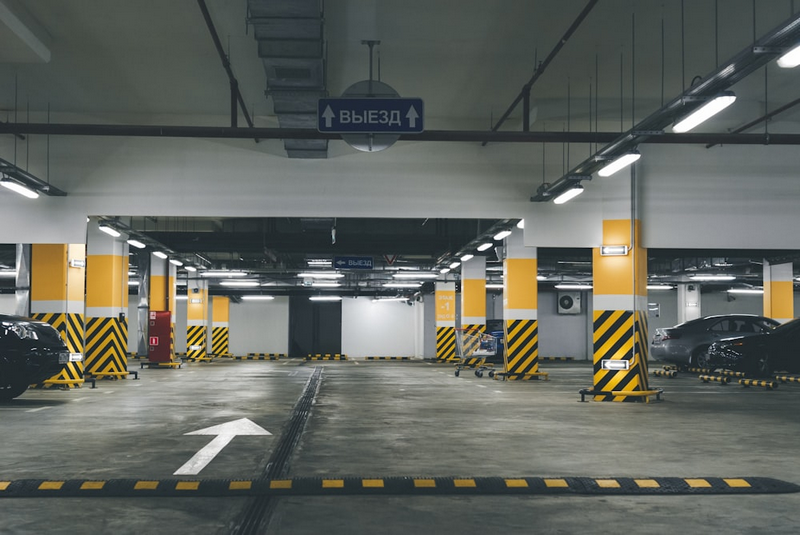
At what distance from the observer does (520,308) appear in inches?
693

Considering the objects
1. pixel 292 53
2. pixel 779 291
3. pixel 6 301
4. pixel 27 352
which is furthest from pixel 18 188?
pixel 6 301

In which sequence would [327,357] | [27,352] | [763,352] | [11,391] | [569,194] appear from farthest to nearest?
[327,357]
[763,352]
[11,391]
[569,194]
[27,352]

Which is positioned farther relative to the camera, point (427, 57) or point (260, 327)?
point (260, 327)

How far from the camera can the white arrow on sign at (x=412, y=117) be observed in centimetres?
802

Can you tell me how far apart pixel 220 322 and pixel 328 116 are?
32.0m

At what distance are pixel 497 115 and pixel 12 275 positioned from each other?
23.8m

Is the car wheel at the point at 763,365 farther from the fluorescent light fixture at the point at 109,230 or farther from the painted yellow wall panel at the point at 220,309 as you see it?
the painted yellow wall panel at the point at 220,309

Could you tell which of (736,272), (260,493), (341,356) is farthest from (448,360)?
(260,493)

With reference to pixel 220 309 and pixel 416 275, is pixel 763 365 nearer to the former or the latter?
pixel 416 275

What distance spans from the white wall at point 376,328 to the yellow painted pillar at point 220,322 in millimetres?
5683

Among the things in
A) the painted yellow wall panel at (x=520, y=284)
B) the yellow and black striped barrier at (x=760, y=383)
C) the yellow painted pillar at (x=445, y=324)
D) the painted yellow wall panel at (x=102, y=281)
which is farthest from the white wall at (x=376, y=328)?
the yellow and black striped barrier at (x=760, y=383)

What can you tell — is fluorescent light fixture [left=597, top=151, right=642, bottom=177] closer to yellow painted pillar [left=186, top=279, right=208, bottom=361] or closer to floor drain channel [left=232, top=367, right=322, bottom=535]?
floor drain channel [left=232, top=367, right=322, bottom=535]

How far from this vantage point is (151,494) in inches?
207

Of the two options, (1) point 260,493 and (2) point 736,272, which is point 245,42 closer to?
(1) point 260,493
